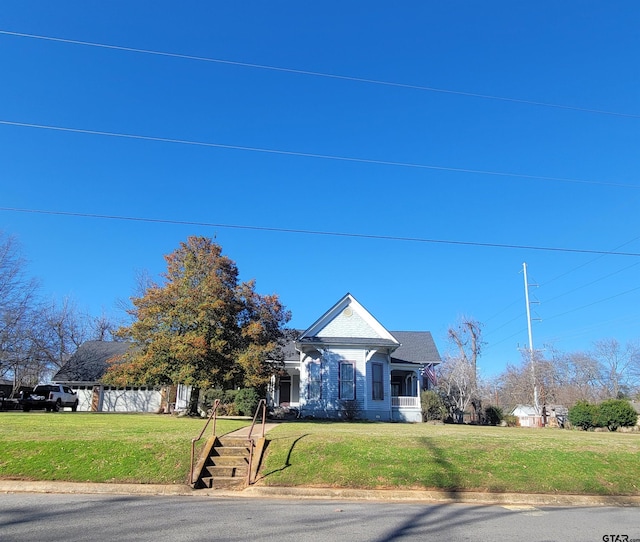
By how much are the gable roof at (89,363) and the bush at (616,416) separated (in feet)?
98.3

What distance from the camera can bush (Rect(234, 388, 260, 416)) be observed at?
22.9 meters

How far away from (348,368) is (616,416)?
13.8 meters

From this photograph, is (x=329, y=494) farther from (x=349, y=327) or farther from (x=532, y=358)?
(x=532, y=358)

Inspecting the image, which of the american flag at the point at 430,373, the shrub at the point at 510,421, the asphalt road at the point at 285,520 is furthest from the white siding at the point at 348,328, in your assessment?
the asphalt road at the point at 285,520

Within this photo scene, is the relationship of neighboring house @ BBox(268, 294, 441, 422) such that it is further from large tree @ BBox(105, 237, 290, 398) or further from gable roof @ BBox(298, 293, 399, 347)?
large tree @ BBox(105, 237, 290, 398)

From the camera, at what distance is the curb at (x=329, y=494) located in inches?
389

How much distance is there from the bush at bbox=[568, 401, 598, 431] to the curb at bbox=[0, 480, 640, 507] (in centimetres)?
1688

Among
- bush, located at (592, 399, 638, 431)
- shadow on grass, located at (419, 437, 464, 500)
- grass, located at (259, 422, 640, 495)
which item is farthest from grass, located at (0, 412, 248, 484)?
bush, located at (592, 399, 638, 431)

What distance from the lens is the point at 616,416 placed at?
24.4m

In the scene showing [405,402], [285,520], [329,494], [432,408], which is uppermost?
[405,402]

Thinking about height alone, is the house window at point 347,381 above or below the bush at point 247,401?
above

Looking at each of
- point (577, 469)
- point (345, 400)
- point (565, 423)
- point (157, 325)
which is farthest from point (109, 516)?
point (565, 423)

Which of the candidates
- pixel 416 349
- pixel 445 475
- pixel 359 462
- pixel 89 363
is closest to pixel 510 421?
pixel 416 349

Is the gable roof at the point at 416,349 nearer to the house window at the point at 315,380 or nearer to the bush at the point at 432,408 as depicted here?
the bush at the point at 432,408
